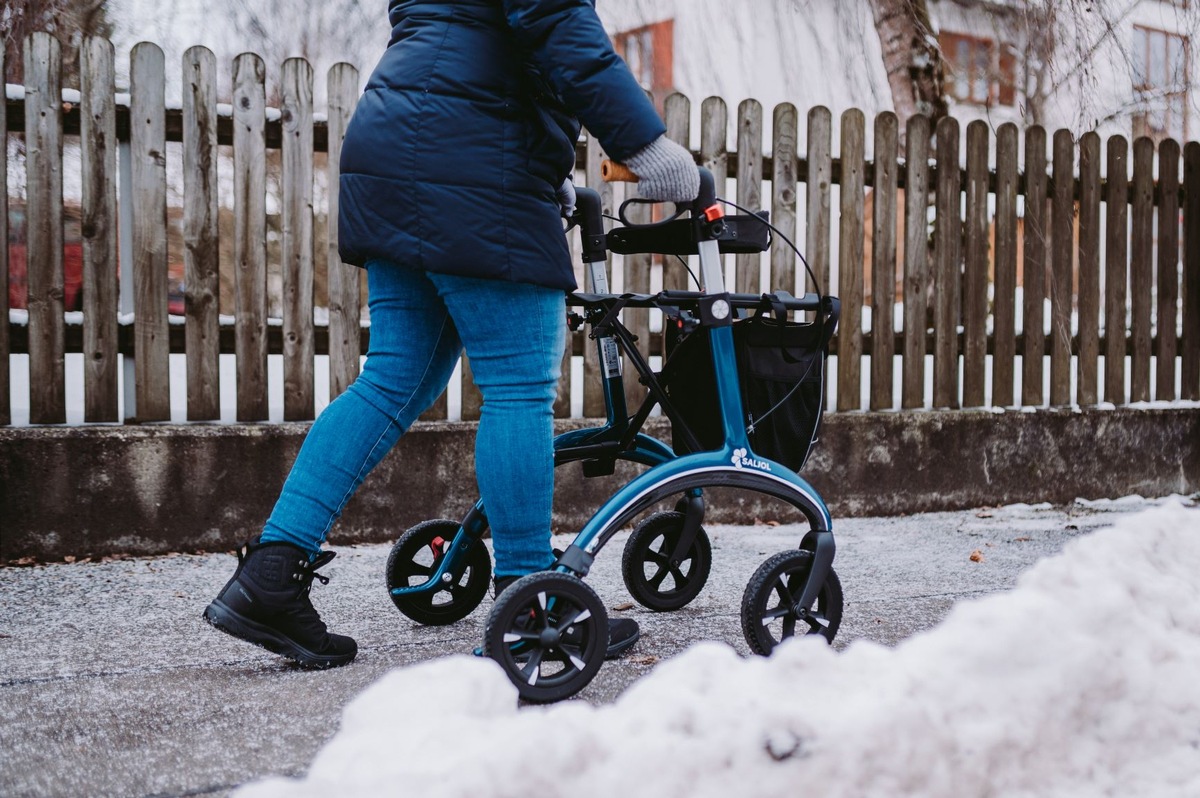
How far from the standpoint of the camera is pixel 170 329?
12.9ft

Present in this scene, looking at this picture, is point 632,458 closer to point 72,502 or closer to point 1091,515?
point 72,502

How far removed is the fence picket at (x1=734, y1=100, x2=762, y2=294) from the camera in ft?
15.3

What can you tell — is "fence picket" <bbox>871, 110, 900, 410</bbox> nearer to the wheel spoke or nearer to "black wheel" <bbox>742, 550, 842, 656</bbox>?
"black wheel" <bbox>742, 550, 842, 656</bbox>

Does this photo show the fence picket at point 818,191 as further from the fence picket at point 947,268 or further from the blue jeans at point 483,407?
the blue jeans at point 483,407

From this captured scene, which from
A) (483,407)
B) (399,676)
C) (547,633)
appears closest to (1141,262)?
(483,407)

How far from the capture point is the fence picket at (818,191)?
4.82 metres

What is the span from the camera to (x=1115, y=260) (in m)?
5.57

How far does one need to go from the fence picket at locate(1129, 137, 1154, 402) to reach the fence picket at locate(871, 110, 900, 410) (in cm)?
146

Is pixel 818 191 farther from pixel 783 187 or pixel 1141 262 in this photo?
pixel 1141 262

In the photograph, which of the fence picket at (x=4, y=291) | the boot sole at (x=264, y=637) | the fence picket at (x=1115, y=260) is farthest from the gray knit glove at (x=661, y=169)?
the fence picket at (x=1115, y=260)

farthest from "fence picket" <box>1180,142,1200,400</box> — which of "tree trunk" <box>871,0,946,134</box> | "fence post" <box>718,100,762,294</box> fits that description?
"fence post" <box>718,100,762,294</box>

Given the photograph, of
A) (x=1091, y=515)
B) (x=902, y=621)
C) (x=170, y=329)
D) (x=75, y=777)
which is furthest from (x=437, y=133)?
(x=1091, y=515)

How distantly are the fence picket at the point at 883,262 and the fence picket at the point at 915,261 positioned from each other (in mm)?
83

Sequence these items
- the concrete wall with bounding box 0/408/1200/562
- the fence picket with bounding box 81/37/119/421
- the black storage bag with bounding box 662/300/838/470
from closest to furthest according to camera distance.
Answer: the black storage bag with bounding box 662/300/838/470, the concrete wall with bounding box 0/408/1200/562, the fence picket with bounding box 81/37/119/421
